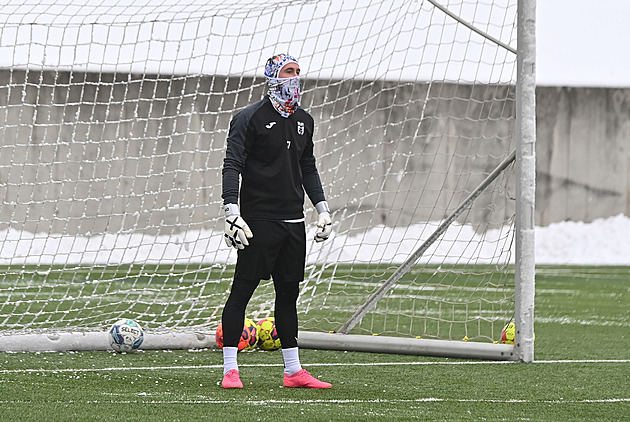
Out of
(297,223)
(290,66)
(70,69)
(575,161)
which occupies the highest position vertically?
(575,161)

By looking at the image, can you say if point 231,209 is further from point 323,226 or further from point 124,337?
point 124,337

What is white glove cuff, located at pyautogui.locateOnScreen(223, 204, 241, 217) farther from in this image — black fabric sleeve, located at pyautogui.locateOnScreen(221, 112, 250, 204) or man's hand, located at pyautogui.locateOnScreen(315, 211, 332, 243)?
man's hand, located at pyautogui.locateOnScreen(315, 211, 332, 243)

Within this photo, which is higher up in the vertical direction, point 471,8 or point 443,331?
point 471,8

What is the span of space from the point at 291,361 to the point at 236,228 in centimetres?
80

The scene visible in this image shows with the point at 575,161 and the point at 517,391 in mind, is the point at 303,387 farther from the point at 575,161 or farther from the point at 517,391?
the point at 575,161

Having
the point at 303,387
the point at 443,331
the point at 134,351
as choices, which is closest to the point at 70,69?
the point at 134,351

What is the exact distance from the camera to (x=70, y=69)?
928cm

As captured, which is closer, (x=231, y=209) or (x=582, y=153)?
(x=231, y=209)

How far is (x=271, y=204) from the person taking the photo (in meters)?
5.65

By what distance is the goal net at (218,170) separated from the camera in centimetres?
791

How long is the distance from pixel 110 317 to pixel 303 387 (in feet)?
A: 12.3

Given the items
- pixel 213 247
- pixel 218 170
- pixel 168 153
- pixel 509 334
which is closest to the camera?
pixel 509 334

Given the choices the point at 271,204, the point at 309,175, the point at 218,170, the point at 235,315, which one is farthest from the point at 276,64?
the point at 218,170

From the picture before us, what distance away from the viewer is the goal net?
7906 millimetres
